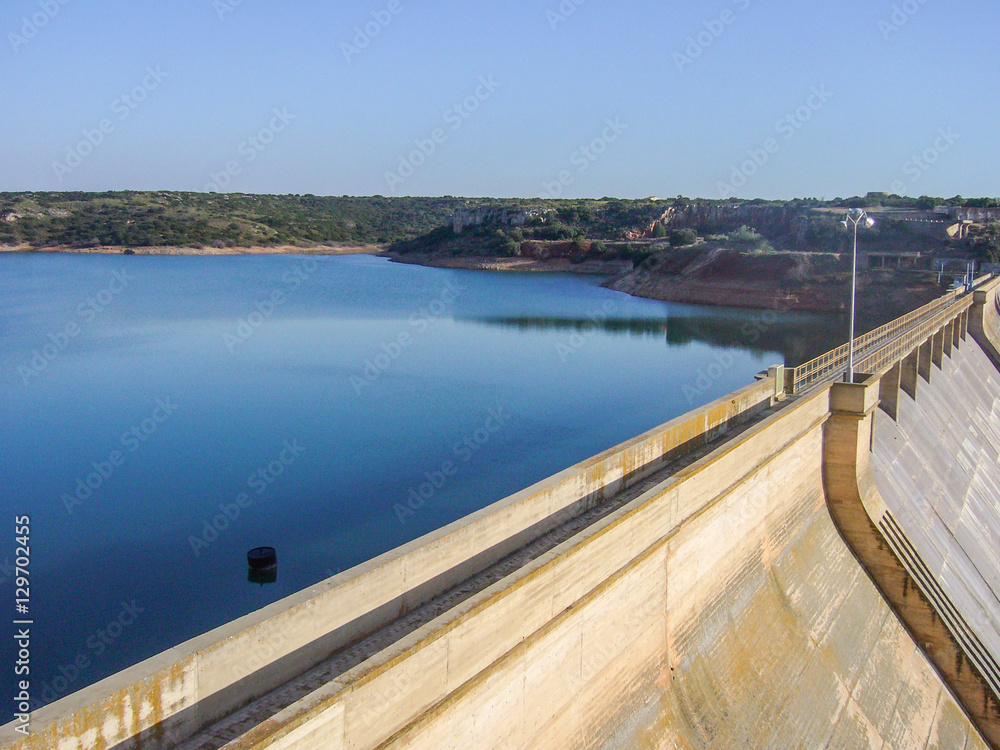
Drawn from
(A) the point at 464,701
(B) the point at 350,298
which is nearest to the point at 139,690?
(A) the point at 464,701

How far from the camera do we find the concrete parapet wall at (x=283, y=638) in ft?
16.4

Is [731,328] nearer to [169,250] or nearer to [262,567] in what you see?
[262,567]

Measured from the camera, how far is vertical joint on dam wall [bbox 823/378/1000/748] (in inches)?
516

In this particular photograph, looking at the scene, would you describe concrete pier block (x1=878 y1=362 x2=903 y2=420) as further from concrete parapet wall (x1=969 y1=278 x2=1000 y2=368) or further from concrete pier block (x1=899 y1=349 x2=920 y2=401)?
concrete parapet wall (x1=969 y1=278 x2=1000 y2=368)

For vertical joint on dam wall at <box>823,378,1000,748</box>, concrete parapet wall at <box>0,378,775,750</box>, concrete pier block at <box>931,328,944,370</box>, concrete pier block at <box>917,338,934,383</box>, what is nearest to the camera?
concrete parapet wall at <box>0,378,775,750</box>

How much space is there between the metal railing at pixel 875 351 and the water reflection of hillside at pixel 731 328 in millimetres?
9376

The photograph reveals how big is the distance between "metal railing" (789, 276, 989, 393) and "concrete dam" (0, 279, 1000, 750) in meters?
0.29

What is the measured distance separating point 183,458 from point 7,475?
11.3 feet

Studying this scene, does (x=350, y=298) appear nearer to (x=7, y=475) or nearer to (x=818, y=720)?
(x=7, y=475)

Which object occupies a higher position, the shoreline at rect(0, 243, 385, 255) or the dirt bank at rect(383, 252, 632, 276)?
the shoreline at rect(0, 243, 385, 255)

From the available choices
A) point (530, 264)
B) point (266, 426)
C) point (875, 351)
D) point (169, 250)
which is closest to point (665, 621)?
point (875, 351)

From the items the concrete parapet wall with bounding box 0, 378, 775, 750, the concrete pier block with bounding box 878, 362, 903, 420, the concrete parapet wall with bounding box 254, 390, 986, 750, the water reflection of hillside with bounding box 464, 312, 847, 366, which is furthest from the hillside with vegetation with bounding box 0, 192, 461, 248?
the concrete parapet wall with bounding box 0, 378, 775, 750

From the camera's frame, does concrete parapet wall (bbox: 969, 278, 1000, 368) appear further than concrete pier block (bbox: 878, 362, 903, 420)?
Yes

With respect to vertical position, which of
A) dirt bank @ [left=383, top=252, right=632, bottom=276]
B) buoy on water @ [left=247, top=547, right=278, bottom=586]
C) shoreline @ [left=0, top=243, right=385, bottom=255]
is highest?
shoreline @ [left=0, top=243, right=385, bottom=255]
